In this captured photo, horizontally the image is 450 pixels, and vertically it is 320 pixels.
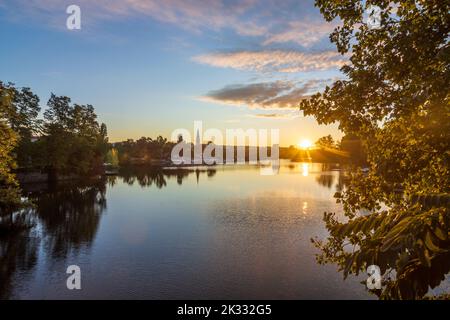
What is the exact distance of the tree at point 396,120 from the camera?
6254 millimetres

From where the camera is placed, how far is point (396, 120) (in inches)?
364

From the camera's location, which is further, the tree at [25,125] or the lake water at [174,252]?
the tree at [25,125]

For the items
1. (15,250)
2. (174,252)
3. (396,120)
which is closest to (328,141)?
(396,120)

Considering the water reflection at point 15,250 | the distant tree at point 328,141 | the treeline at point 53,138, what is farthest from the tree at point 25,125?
the distant tree at point 328,141

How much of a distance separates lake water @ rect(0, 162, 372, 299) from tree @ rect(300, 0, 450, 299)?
17.0 m

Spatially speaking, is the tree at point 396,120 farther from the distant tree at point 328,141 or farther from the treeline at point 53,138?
the treeline at point 53,138

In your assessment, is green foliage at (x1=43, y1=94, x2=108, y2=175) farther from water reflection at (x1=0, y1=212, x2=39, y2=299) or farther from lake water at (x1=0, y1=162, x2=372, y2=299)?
water reflection at (x1=0, y1=212, x2=39, y2=299)

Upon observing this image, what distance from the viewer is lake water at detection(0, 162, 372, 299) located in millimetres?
25531

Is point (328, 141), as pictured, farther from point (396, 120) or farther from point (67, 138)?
point (67, 138)

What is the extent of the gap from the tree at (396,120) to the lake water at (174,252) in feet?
55.9

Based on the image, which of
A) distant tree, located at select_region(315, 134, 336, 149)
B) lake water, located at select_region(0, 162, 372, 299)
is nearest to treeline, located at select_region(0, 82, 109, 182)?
lake water, located at select_region(0, 162, 372, 299)
